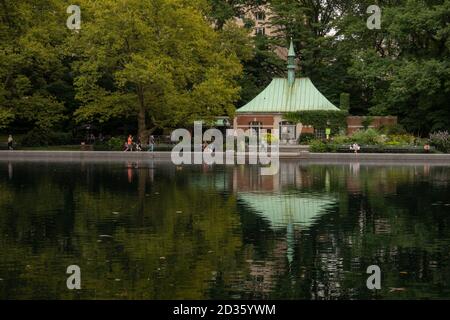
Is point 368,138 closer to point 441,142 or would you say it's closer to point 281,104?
point 441,142

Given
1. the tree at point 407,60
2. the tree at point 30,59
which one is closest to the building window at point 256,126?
the tree at point 407,60

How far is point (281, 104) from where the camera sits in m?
66.9

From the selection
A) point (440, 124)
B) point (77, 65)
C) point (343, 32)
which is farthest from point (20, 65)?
point (440, 124)

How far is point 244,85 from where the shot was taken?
71.3 meters

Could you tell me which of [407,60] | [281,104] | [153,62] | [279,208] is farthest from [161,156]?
[279,208]

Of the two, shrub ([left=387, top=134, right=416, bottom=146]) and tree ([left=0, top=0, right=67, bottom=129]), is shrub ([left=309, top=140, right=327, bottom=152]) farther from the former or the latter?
tree ([left=0, top=0, right=67, bottom=129])

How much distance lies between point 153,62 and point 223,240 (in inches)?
1562

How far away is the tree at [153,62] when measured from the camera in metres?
54.0

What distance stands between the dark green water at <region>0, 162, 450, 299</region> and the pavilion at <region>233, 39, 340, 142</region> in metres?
37.5

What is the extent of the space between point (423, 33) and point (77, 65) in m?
26.3

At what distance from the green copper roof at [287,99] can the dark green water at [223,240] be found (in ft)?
122

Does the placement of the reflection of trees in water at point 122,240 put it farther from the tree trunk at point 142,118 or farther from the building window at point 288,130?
the building window at point 288,130

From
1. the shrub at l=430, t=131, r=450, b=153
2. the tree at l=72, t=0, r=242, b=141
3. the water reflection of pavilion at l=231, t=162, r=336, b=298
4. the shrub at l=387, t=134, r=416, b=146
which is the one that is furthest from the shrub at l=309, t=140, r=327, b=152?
the water reflection of pavilion at l=231, t=162, r=336, b=298

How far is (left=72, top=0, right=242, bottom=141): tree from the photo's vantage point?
54000 millimetres
